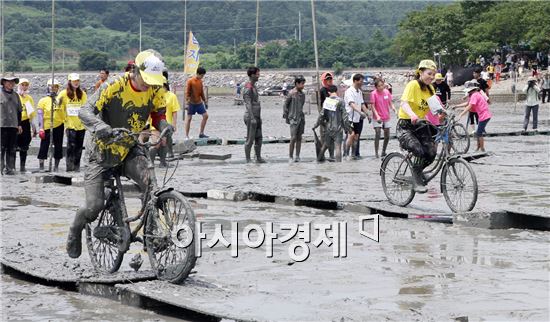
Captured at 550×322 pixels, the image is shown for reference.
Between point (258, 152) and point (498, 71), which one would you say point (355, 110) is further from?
point (498, 71)

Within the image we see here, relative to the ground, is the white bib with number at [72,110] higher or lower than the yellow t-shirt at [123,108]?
lower

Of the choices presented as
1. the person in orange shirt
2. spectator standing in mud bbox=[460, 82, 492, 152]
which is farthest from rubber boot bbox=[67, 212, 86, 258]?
the person in orange shirt

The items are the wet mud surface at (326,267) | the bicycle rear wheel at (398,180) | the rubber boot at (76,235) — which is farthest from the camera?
the bicycle rear wheel at (398,180)

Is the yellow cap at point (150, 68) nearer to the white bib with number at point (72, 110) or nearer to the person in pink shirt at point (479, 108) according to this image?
the white bib with number at point (72, 110)

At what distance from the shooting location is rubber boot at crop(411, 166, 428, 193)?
46.8 feet

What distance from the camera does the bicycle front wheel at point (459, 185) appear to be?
13.3m

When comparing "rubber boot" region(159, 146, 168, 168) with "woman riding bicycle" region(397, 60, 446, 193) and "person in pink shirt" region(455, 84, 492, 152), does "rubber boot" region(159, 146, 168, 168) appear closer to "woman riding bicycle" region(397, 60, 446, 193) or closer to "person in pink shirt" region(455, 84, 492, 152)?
"woman riding bicycle" region(397, 60, 446, 193)

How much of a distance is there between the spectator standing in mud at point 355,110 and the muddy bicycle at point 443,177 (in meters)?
7.70

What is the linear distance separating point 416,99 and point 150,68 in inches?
211

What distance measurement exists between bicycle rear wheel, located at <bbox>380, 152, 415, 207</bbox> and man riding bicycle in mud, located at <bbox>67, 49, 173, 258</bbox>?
5.21m

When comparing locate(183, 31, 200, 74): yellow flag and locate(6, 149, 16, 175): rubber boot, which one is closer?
locate(6, 149, 16, 175): rubber boot

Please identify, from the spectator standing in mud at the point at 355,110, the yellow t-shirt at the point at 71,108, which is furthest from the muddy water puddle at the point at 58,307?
the spectator standing in mud at the point at 355,110

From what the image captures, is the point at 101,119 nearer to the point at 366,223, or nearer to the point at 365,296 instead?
the point at 365,296

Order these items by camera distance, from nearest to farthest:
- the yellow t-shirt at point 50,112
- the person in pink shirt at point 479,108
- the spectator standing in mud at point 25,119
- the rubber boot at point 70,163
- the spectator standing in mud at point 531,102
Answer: the rubber boot at point 70,163 → the yellow t-shirt at point 50,112 → the spectator standing in mud at point 25,119 → the person in pink shirt at point 479,108 → the spectator standing in mud at point 531,102
